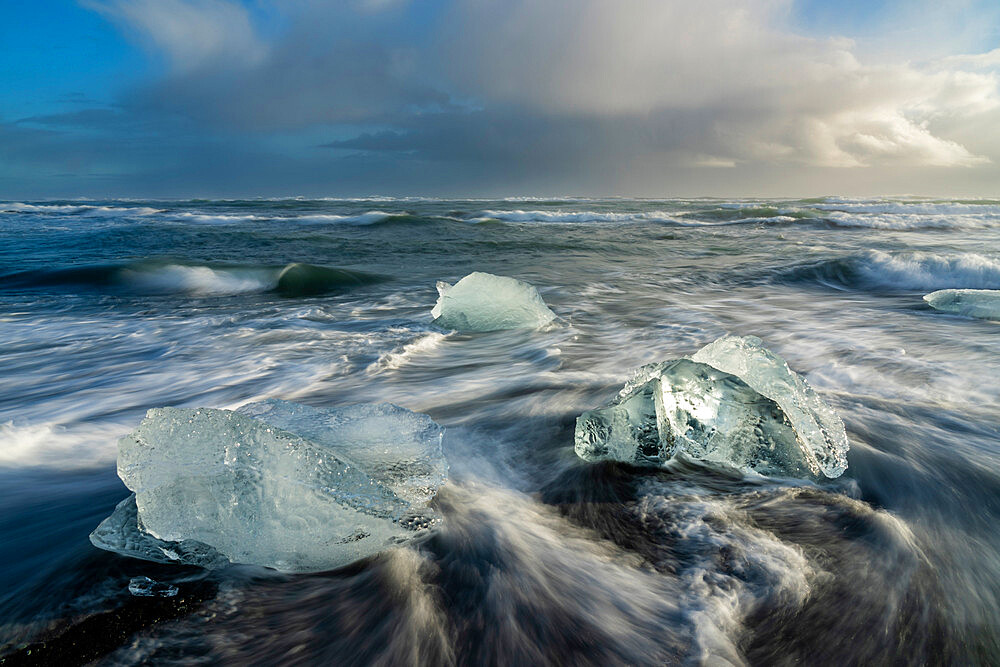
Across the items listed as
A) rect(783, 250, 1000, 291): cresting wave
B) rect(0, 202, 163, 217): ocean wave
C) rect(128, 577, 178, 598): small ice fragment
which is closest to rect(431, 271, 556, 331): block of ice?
rect(128, 577, 178, 598): small ice fragment

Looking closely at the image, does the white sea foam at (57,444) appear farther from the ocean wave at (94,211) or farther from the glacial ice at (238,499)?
the ocean wave at (94,211)

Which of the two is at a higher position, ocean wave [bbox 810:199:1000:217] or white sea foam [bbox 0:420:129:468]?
ocean wave [bbox 810:199:1000:217]

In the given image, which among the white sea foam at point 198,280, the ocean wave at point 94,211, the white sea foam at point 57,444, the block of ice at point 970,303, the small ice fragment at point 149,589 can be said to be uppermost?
the ocean wave at point 94,211

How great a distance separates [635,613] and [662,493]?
1.67 feet

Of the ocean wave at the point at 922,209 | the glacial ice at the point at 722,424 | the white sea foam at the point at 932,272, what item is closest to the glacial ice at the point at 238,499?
the glacial ice at the point at 722,424

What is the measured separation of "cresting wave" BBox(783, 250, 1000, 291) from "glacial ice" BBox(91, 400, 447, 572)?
23.0ft

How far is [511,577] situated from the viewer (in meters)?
1.32

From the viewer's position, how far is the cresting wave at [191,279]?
21.8 ft

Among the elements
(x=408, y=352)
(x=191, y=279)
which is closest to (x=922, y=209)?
(x=408, y=352)

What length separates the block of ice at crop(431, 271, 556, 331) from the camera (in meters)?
4.25

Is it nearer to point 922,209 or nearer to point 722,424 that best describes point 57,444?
point 722,424

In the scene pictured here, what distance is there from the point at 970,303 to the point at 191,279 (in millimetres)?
8937

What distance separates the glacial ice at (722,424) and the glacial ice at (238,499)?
837 mm

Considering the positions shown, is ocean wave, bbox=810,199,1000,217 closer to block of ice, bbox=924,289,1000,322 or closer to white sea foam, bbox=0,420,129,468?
block of ice, bbox=924,289,1000,322
